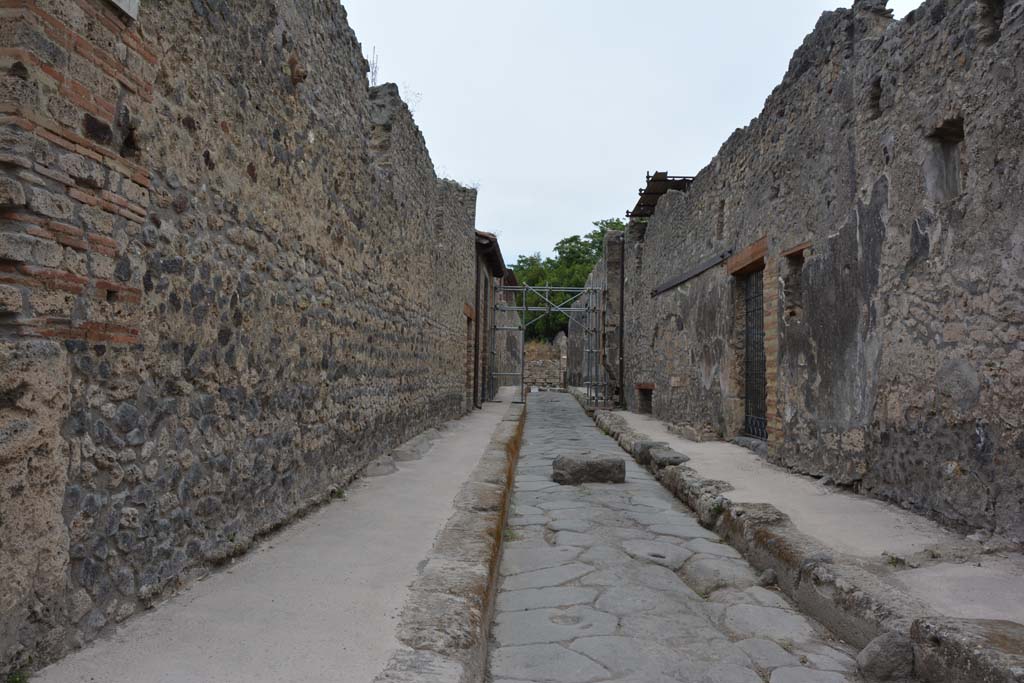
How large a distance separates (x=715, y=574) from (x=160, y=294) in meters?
2.87

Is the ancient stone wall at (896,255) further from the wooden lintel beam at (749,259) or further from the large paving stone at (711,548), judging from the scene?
the large paving stone at (711,548)

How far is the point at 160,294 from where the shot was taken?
2379mm

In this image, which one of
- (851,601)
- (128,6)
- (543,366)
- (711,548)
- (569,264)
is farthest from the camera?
(569,264)

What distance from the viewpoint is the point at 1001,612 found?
243 cm

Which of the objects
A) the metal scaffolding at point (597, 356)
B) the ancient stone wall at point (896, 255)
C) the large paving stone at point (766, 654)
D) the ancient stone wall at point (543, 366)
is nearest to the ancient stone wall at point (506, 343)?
the ancient stone wall at point (543, 366)

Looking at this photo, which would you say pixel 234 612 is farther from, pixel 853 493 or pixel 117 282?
pixel 853 493

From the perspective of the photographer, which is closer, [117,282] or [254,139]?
[117,282]

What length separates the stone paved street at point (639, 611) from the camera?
2422mm

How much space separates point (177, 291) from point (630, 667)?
7.00 ft

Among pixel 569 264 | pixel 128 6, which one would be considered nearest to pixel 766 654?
pixel 128 6

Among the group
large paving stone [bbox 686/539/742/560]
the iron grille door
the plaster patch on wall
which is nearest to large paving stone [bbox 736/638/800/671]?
large paving stone [bbox 686/539/742/560]

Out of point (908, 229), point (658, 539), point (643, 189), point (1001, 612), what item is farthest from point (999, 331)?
point (643, 189)

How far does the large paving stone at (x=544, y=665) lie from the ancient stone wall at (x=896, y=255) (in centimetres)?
221

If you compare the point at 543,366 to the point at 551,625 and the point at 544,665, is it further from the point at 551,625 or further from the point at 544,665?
the point at 544,665
